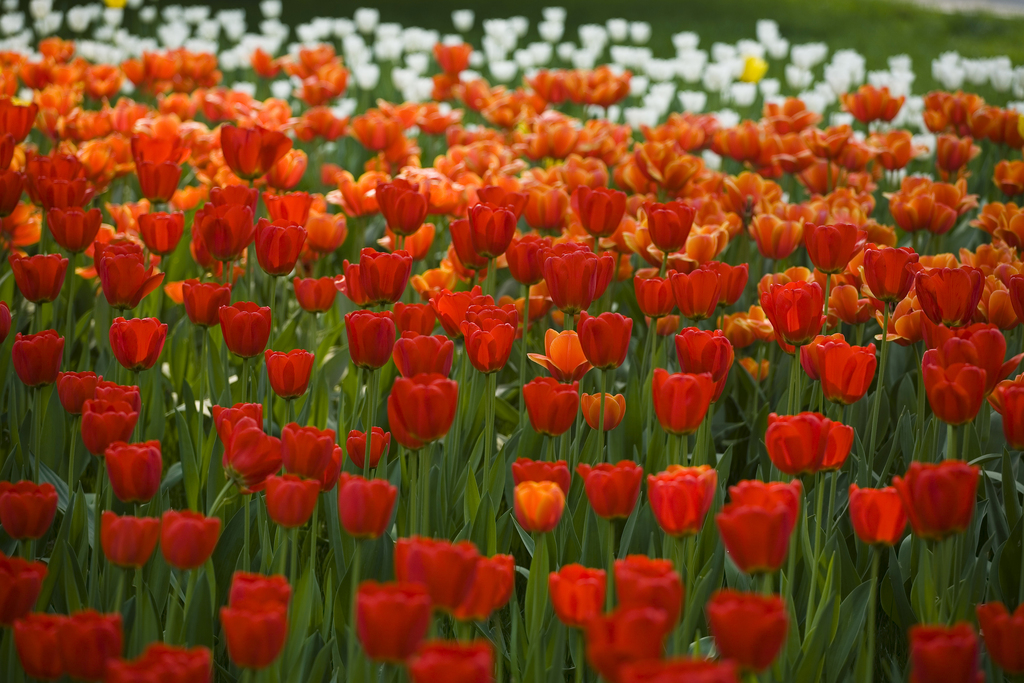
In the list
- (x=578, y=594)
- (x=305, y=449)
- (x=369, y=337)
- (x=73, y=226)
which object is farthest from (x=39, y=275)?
(x=578, y=594)

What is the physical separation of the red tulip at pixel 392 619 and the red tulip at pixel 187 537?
1.15 feet

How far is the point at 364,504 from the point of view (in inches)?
48.7

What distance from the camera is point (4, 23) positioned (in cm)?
650

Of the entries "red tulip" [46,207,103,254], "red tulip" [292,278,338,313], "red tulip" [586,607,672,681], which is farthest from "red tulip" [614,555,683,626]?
"red tulip" [46,207,103,254]

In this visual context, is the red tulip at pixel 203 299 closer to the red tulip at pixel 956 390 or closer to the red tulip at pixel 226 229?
the red tulip at pixel 226 229

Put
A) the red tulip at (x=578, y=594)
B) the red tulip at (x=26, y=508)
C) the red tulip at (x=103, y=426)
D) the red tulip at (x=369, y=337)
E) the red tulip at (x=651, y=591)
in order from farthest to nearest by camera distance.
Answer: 1. the red tulip at (x=369, y=337)
2. the red tulip at (x=103, y=426)
3. the red tulip at (x=26, y=508)
4. the red tulip at (x=578, y=594)
5. the red tulip at (x=651, y=591)

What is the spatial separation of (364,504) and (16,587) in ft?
1.39

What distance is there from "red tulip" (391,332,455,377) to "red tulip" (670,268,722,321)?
66 centimetres

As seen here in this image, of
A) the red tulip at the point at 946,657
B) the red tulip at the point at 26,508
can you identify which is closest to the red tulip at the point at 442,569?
the red tulip at the point at 946,657

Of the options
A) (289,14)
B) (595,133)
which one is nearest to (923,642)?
(595,133)

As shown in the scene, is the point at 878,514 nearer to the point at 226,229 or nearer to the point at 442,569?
the point at 442,569

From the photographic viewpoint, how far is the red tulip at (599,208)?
7.97ft

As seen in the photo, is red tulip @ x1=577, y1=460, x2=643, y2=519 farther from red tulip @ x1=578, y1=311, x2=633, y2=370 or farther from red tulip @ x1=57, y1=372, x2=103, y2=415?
red tulip @ x1=57, y1=372, x2=103, y2=415

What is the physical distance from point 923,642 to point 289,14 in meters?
11.7
